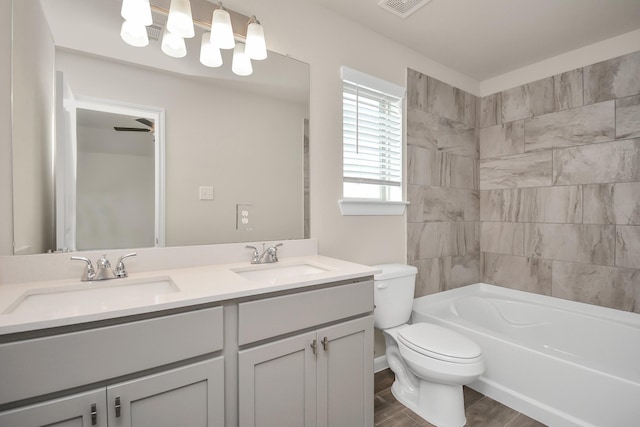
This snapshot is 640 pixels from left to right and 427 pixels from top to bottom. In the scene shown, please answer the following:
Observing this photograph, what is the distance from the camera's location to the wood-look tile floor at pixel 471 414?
1657 mm

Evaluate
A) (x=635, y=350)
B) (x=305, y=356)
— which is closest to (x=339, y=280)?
(x=305, y=356)

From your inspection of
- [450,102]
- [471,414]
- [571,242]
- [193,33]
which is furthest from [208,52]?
[571,242]

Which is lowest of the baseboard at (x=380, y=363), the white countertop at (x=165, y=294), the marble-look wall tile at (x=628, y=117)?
the baseboard at (x=380, y=363)

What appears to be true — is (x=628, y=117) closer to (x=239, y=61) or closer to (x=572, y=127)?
(x=572, y=127)

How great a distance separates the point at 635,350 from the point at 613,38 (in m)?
2.25

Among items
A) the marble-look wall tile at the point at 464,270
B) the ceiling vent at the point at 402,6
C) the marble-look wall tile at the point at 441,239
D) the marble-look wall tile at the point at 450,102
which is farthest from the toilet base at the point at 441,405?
the ceiling vent at the point at 402,6

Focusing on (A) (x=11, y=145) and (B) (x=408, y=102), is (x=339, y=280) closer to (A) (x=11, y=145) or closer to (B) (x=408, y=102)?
(A) (x=11, y=145)

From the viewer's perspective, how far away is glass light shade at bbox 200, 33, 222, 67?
4.91ft

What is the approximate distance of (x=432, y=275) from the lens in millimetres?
2508

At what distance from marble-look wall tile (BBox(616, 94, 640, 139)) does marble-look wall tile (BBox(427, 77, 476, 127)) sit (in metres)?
1.03

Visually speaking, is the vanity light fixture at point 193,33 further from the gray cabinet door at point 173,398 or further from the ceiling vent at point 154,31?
the gray cabinet door at point 173,398

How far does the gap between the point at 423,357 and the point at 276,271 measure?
949 mm

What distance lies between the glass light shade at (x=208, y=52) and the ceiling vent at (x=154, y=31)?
193mm

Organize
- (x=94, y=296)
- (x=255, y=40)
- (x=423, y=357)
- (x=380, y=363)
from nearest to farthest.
Answer: (x=94, y=296) → (x=255, y=40) → (x=423, y=357) → (x=380, y=363)
